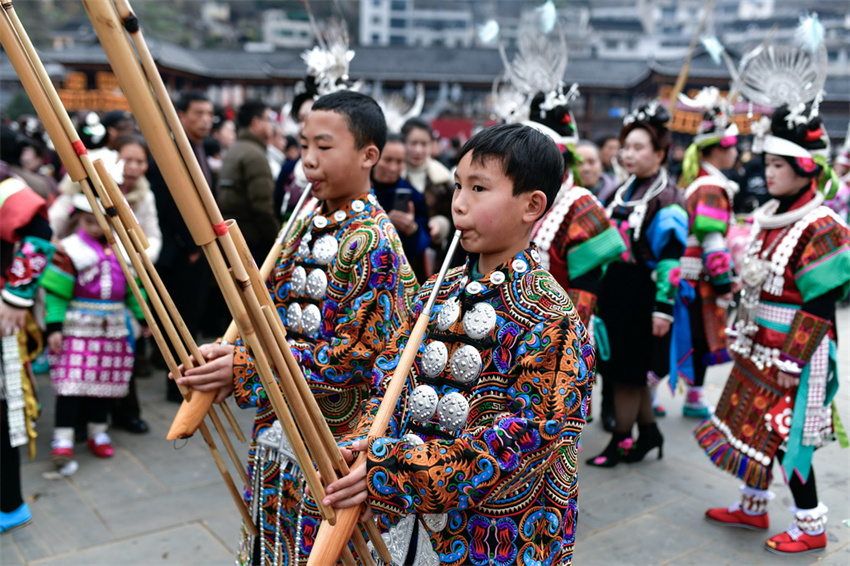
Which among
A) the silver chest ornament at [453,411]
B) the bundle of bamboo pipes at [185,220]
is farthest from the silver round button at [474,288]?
the bundle of bamboo pipes at [185,220]

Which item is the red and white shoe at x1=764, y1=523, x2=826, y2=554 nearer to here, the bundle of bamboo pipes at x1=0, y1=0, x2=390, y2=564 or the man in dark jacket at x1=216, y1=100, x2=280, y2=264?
the bundle of bamboo pipes at x1=0, y1=0, x2=390, y2=564

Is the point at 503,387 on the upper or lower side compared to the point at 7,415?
upper

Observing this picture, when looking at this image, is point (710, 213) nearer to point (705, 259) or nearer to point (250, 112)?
point (705, 259)

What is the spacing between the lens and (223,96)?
32156mm

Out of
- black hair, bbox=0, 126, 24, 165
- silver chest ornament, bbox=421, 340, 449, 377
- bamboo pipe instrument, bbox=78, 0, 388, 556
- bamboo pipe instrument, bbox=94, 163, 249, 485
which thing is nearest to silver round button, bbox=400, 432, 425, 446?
silver chest ornament, bbox=421, 340, 449, 377

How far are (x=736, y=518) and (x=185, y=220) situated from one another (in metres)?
2.83

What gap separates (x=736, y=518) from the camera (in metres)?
3.12

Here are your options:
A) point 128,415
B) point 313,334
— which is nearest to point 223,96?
point 128,415

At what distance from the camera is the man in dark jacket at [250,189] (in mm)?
4945

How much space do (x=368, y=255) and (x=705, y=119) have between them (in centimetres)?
338

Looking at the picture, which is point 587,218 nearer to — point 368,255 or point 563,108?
point 563,108

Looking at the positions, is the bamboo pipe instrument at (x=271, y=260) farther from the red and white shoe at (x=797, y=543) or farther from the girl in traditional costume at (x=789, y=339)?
the red and white shoe at (x=797, y=543)

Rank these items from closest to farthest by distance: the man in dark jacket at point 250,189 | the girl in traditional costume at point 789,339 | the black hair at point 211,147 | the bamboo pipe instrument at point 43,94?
the bamboo pipe instrument at point 43,94 < the girl in traditional costume at point 789,339 < the man in dark jacket at point 250,189 < the black hair at point 211,147

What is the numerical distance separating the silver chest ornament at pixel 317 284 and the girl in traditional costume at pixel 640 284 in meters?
2.04
